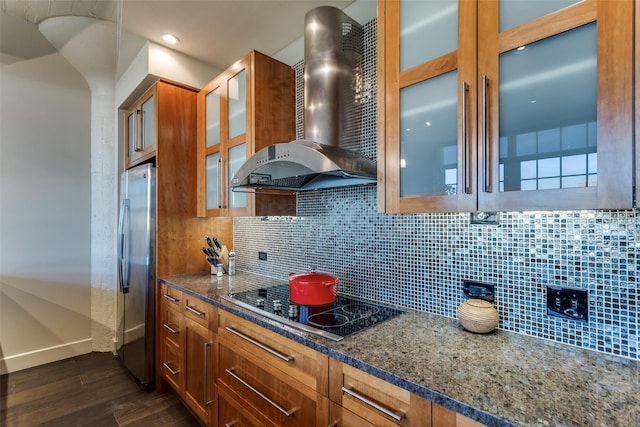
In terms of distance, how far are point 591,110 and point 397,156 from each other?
0.59 meters

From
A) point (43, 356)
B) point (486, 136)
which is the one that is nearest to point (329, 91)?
point (486, 136)

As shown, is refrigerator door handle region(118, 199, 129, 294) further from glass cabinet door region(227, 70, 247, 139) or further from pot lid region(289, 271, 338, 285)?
pot lid region(289, 271, 338, 285)

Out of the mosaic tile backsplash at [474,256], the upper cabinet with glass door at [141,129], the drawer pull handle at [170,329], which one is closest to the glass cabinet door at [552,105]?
the mosaic tile backsplash at [474,256]

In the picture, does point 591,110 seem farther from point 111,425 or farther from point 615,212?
point 111,425

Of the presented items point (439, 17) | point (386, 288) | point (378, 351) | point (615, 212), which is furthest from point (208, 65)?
point (615, 212)

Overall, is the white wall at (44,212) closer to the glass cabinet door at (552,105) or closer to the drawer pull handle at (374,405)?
the drawer pull handle at (374,405)

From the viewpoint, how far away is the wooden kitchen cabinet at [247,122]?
2.04 meters

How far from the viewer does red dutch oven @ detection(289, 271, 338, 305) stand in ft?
5.34

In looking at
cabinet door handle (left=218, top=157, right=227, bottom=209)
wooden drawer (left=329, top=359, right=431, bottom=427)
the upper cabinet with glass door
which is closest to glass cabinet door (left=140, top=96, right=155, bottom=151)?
the upper cabinet with glass door

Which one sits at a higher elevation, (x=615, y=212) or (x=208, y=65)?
Answer: (x=208, y=65)

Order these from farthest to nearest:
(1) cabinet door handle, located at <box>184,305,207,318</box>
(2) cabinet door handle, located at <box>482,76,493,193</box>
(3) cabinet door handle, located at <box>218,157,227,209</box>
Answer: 1. (3) cabinet door handle, located at <box>218,157,227,209</box>
2. (1) cabinet door handle, located at <box>184,305,207,318</box>
3. (2) cabinet door handle, located at <box>482,76,493,193</box>

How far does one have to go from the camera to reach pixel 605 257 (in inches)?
41.6

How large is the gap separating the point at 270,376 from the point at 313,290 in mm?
439

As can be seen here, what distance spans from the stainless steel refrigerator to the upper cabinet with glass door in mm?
206
